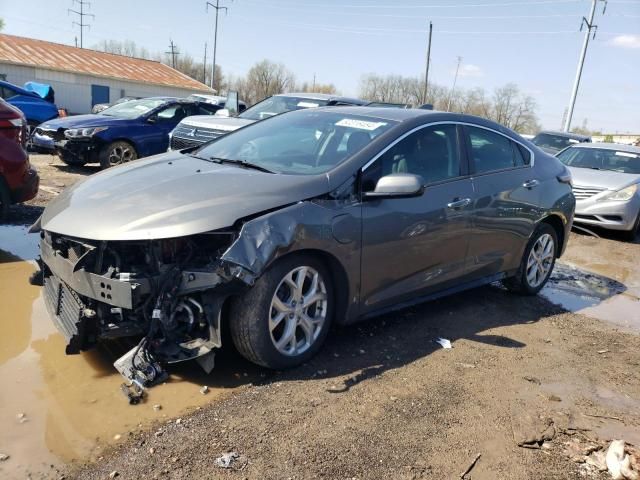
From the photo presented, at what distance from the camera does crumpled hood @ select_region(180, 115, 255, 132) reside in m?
9.13

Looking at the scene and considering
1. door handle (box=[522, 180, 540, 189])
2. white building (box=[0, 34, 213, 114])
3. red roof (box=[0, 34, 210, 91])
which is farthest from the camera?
red roof (box=[0, 34, 210, 91])

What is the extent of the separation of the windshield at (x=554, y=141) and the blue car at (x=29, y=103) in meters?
14.1

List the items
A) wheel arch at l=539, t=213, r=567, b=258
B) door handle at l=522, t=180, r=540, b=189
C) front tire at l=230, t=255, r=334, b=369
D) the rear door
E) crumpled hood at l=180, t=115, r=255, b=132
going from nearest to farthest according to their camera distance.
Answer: front tire at l=230, t=255, r=334, b=369, the rear door, door handle at l=522, t=180, r=540, b=189, wheel arch at l=539, t=213, r=567, b=258, crumpled hood at l=180, t=115, r=255, b=132

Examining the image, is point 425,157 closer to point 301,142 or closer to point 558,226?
point 301,142

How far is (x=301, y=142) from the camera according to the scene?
4.17m

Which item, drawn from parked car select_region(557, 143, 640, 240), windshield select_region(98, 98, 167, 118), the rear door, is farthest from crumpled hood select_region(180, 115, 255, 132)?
parked car select_region(557, 143, 640, 240)

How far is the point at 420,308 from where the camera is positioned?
4.86 m

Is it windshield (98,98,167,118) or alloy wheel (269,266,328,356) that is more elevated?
windshield (98,98,167,118)

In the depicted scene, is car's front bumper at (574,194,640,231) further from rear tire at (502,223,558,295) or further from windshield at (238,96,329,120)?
windshield at (238,96,329,120)

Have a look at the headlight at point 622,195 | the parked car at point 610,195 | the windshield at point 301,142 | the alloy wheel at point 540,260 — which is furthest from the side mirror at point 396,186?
the headlight at point 622,195

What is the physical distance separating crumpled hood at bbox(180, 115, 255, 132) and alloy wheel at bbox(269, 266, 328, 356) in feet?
20.2

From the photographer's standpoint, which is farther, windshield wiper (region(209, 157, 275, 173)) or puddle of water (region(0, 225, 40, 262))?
puddle of water (region(0, 225, 40, 262))

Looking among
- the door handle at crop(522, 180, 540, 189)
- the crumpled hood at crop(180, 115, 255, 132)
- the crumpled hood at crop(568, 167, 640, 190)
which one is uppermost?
the crumpled hood at crop(180, 115, 255, 132)

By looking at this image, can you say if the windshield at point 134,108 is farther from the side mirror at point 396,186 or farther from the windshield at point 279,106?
the side mirror at point 396,186
